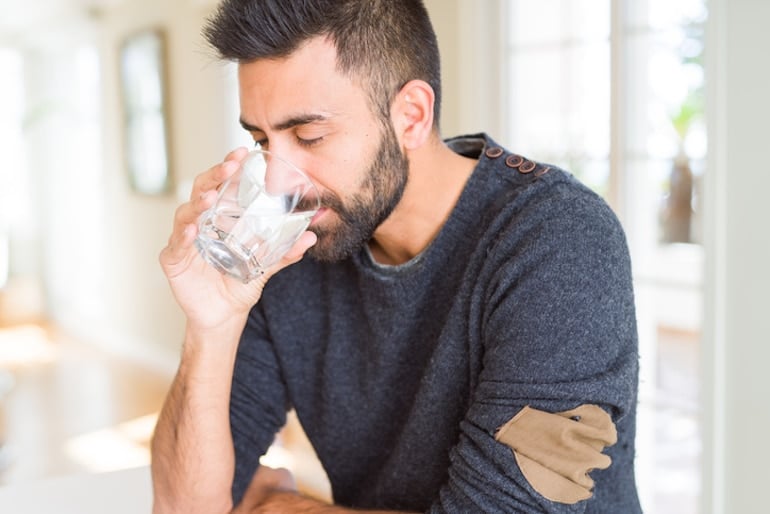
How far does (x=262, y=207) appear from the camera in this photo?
1.23 meters

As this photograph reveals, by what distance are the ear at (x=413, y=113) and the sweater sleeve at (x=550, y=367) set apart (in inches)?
9.8

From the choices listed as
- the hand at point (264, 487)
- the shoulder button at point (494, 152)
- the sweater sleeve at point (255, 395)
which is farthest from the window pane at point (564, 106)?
the hand at point (264, 487)

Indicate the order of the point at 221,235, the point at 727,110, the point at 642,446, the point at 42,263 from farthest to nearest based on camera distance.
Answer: the point at 42,263
the point at 642,446
the point at 727,110
the point at 221,235

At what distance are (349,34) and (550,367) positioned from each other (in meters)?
0.56

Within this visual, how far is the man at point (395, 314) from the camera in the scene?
1.16 m

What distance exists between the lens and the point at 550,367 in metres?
1.15

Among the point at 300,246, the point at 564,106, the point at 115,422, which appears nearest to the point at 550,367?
the point at 300,246

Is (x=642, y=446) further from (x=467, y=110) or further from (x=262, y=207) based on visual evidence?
(x=262, y=207)

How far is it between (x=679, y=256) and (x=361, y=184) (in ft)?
9.32

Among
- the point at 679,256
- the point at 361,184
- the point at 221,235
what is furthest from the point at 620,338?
the point at 679,256

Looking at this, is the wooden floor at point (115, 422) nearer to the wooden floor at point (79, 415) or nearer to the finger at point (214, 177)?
the wooden floor at point (79, 415)

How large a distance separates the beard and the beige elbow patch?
1.30ft

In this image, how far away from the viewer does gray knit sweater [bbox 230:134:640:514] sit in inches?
45.5

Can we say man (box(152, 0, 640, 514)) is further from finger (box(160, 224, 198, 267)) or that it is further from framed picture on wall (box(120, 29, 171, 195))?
framed picture on wall (box(120, 29, 171, 195))
